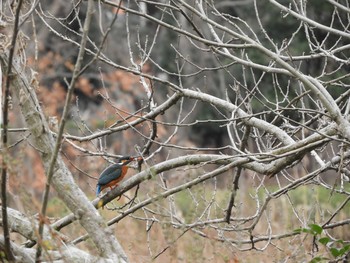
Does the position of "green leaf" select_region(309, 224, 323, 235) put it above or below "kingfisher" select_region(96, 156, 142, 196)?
below

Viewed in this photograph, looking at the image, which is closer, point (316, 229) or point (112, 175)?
point (316, 229)

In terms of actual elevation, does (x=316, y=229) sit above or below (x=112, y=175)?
below

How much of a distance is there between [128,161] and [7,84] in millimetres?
2768

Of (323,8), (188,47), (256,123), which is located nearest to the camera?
(256,123)

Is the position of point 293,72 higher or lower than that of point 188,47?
lower

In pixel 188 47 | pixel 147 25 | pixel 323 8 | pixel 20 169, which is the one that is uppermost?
pixel 147 25

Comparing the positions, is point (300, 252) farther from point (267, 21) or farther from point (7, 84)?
point (267, 21)

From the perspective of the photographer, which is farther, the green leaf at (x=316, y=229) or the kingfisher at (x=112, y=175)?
the kingfisher at (x=112, y=175)

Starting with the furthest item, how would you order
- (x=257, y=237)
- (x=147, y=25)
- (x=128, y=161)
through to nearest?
(x=147, y=25)
(x=128, y=161)
(x=257, y=237)

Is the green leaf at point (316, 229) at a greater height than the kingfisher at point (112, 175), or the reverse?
the kingfisher at point (112, 175)

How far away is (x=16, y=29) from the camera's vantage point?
315 centimetres

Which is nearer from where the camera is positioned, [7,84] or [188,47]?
[7,84]

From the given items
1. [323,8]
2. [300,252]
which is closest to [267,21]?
[323,8]

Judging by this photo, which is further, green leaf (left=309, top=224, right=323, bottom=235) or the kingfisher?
the kingfisher
